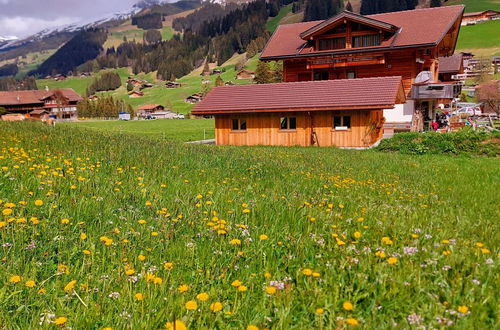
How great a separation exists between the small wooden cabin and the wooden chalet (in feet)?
21.0

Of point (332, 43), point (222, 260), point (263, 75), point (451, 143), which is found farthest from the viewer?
point (263, 75)

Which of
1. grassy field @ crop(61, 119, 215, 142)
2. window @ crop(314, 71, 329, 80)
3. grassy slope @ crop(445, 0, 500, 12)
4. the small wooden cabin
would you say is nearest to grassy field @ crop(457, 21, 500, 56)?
grassy slope @ crop(445, 0, 500, 12)

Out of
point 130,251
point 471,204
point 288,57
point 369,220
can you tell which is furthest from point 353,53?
point 130,251

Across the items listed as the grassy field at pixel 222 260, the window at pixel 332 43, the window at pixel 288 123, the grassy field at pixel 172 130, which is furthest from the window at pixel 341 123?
the grassy field at pixel 222 260

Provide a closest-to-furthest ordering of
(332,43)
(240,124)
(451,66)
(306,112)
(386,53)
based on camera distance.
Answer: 1. (306,112)
2. (240,124)
3. (386,53)
4. (332,43)
5. (451,66)

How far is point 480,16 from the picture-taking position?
481 ft

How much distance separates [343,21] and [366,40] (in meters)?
2.79

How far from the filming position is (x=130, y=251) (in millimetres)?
4000

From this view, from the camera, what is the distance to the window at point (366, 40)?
115 ft

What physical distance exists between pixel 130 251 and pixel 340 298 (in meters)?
2.18

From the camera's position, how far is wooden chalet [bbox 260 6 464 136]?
33.2 metres

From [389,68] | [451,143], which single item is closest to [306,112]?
[451,143]

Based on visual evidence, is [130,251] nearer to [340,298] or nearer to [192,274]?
[192,274]

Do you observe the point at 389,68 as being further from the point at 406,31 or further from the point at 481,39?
the point at 481,39
